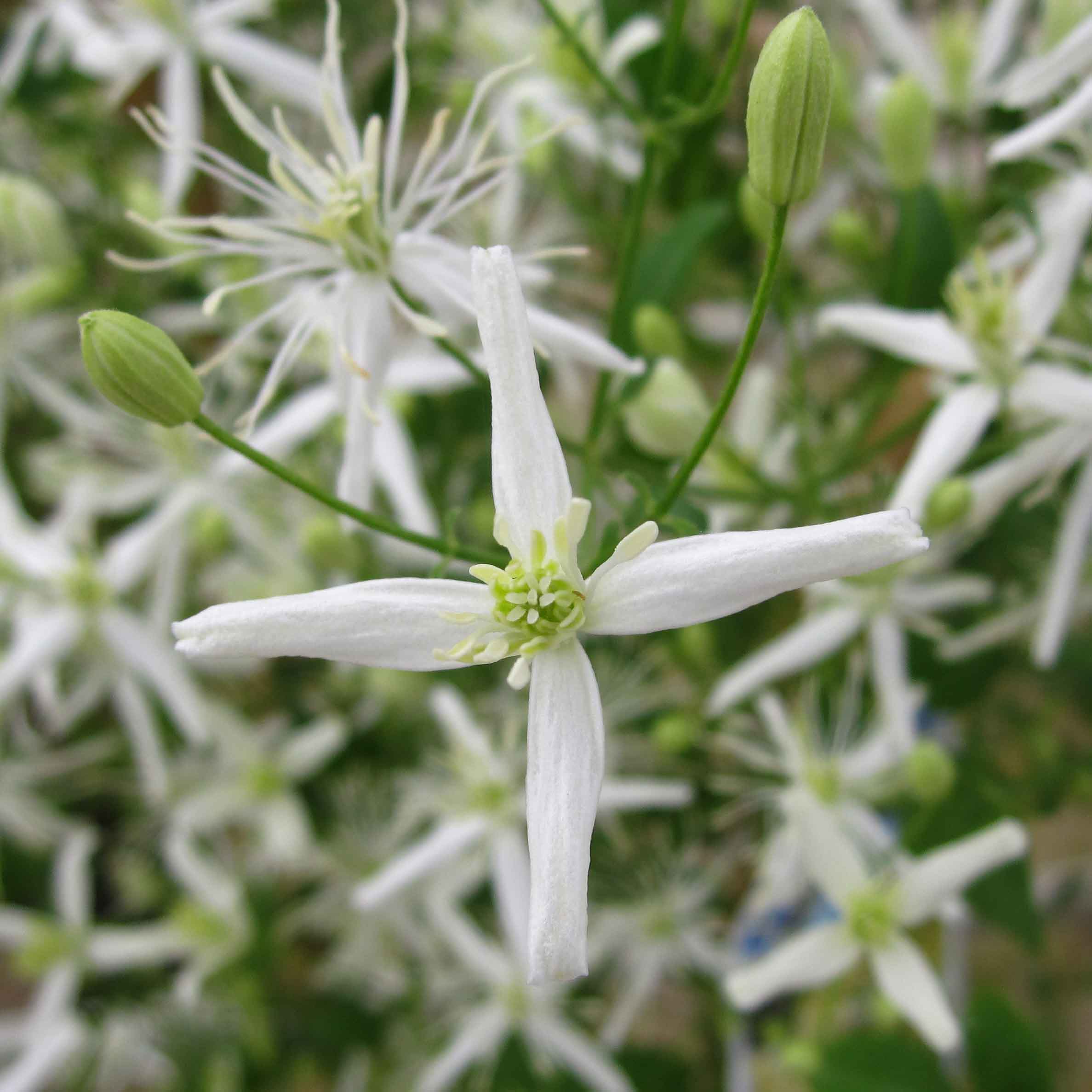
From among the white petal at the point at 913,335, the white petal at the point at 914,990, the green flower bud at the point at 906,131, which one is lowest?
the white petal at the point at 914,990

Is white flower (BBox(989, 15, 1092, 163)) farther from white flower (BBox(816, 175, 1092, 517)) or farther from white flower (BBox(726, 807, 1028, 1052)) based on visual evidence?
white flower (BBox(726, 807, 1028, 1052))

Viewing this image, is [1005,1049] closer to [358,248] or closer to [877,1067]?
[877,1067]

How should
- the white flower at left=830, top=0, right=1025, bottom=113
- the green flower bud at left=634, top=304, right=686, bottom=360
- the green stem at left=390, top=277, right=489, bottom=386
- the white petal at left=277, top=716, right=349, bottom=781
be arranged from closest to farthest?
the green stem at left=390, top=277, right=489, bottom=386 → the green flower bud at left=634, top=304, right=686, bottom=360 → the white flower at left=830, top=0, right=1025, bottom=113 → the white petal at left=277, top=716, right=349, bottom=781

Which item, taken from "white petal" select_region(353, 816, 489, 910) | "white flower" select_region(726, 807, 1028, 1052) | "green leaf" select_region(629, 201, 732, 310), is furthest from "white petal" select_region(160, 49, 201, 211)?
"white flower" select_region(726, 807, 1028, 1052)

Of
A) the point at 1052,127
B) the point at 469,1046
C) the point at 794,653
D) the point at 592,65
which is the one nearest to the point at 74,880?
the point at 469,1046

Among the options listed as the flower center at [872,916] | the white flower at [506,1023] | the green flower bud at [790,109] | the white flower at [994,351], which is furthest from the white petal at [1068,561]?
the white flower at [506,1023]

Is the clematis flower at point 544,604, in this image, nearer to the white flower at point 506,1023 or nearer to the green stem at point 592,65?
the green stem at point 592,65

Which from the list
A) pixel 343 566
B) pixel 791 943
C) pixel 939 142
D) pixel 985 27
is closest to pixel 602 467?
pixel 343 566
